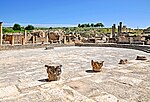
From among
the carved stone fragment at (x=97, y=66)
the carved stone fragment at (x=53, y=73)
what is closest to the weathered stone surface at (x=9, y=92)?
the carved stone fragment at (x=53, y=73)

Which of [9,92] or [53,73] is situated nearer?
[9,92]

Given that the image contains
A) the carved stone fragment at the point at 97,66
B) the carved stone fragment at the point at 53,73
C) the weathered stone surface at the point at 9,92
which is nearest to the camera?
the weathered stone surface at the point at 9,92

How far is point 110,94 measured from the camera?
438 centimetres

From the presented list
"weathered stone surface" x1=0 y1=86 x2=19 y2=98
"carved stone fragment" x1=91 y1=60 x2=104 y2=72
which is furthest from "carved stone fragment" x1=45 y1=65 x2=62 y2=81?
"carved stone fragment" x1=91 y1=60 x2=104 y2=72

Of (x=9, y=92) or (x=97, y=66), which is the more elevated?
(x=97, y=66)

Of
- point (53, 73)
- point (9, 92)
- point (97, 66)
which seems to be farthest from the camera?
point (97, 66)

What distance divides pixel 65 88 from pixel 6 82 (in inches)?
96.1

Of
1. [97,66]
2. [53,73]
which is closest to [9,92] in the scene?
[53,73]

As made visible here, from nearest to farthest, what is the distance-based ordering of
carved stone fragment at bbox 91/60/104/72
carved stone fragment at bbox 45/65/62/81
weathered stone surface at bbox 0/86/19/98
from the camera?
weathered stone surface at bbox 0/86/19/98, carved stone fragment at bbox 45/65/62/81, carved stone fragment at bbox 91/60/104/72

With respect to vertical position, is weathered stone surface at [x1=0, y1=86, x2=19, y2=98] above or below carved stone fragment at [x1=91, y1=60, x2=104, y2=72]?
below

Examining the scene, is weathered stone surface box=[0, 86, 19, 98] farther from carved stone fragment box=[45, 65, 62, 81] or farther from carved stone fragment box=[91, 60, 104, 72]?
carved stone fragment box=[91, 60, 104, 72]

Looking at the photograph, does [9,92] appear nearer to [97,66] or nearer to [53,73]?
[53,73]

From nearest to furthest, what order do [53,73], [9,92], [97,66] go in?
1. [9,92]
2. [53,73]
3. [97,66]

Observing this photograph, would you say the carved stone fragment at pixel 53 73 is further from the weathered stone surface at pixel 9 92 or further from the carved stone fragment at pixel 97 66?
the carved stone fragment at pixel 97 66
